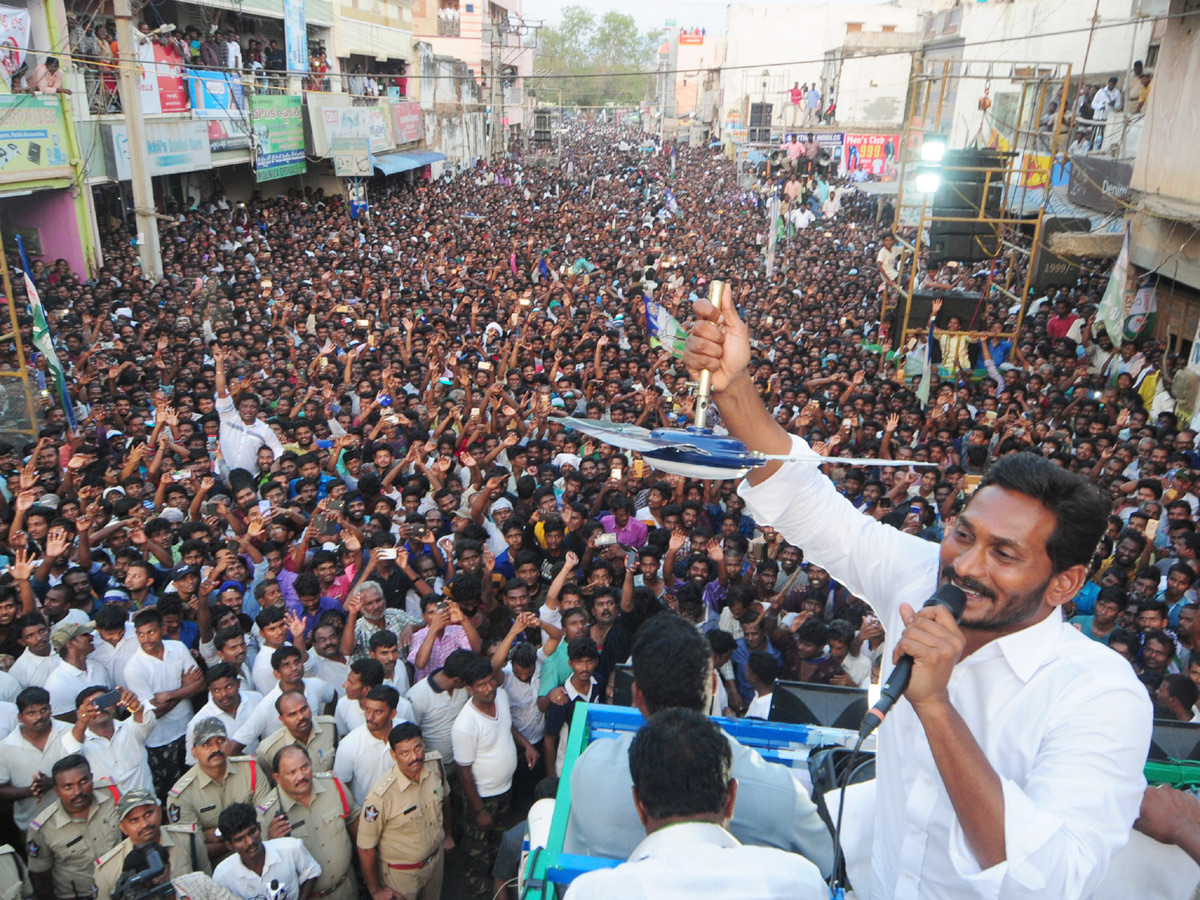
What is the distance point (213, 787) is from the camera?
3.71 metres

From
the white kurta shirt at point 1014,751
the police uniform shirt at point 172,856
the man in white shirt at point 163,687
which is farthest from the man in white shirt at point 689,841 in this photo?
the man in white shirt at point 163,687

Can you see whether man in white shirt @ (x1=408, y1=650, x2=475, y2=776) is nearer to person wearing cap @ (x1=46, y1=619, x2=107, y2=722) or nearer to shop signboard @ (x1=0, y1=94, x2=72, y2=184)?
person wearing cap @ (x1=46, y1=619, x2=107, y2=722)

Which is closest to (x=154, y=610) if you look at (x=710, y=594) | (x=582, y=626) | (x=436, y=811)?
(x=436, y=811)

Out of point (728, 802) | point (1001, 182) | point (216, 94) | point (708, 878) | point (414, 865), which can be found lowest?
point (414, 865)

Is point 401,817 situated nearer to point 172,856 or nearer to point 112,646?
point 172,856

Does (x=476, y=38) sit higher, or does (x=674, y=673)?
(x=476, y=38)

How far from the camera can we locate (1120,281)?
9539 mm

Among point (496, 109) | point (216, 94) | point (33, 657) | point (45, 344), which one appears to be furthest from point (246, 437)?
point (496, 109)

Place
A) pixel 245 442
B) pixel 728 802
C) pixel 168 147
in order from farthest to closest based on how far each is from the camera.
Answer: pixel 168 147 → pixel 245 442 → pixel 728 802

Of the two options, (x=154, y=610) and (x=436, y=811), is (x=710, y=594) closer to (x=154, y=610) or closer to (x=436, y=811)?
(x=436, y=811)

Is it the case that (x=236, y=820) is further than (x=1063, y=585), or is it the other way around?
(x=236, y=820)

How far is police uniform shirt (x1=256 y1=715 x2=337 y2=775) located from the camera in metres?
3.86

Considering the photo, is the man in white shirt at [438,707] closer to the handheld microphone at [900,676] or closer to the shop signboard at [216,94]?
the handheld microphone at [900,676]

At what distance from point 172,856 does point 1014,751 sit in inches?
122
